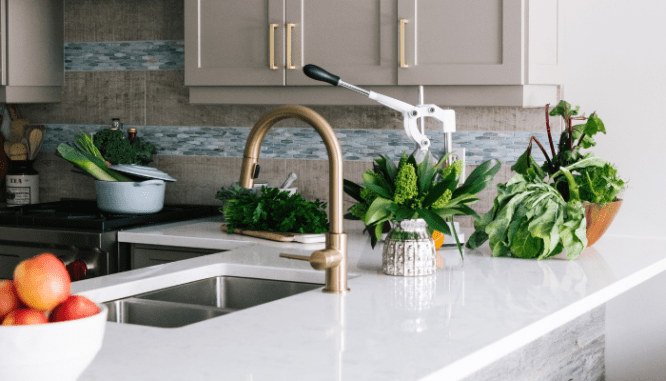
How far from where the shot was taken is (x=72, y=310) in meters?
0.97

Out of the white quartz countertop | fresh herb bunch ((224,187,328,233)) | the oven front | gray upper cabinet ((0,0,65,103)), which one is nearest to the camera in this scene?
the white quartz countertop

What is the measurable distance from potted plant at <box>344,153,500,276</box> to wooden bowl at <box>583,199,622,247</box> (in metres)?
0.48

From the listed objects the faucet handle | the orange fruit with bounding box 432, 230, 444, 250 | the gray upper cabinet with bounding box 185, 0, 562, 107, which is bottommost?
the orange fruit with bounding box 432, 230, 444, 250

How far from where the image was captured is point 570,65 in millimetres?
2799

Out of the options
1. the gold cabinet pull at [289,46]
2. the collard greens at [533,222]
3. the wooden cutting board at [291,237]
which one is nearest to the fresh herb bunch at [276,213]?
the wooden cutting board at [291,237]

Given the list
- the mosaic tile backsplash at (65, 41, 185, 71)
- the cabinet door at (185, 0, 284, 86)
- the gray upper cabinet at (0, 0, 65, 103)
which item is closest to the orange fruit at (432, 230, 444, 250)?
the cabinet door at (185, 0, 284, 86)

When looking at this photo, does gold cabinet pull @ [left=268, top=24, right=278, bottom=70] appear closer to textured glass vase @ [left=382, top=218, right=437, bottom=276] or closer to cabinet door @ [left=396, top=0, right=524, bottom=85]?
cabinet door @ [left=396, top=0, right=524, bottom=85]

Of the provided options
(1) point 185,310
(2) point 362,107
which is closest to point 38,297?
(1) point 185,310

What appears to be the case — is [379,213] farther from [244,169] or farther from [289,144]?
[289,144]

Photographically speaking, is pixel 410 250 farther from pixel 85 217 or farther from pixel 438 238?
Answer: pixel 85 217

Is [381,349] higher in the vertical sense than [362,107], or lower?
lower

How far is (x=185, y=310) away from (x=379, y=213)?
513 millimetres

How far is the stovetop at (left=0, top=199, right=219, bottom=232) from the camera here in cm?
280

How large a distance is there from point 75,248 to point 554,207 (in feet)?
5.25
